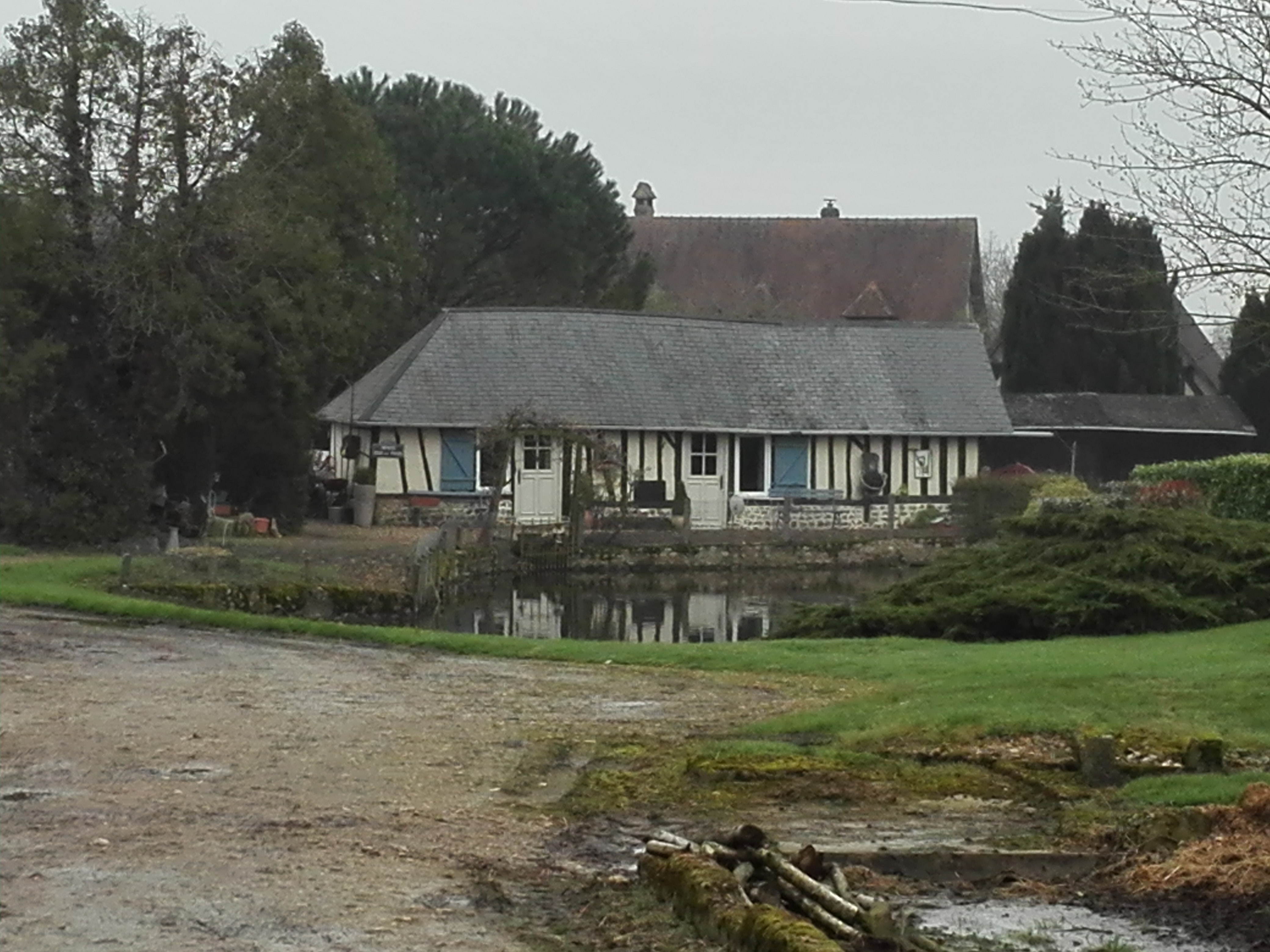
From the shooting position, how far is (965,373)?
48.6 m

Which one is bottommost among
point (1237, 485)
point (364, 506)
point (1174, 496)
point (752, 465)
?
point (364, 506)

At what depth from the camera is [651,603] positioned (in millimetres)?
32875

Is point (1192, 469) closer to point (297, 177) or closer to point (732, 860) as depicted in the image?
point (297, 177)

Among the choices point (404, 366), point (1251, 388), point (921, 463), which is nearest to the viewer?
point (404, 366)

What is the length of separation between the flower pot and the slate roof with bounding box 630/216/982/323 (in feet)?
78.9

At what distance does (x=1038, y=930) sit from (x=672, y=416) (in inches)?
1466

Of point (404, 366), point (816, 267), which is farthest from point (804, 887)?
point (816, 267)

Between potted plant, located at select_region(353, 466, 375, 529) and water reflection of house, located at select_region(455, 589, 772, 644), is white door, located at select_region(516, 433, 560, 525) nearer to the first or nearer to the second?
potted plant, located at select_region(353, 466, 375, 529)

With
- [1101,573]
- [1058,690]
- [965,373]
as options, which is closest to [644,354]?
[965,373]

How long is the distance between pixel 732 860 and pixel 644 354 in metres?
38.9

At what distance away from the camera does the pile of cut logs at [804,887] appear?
697 cm

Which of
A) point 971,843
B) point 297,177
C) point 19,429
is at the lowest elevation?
point 971,843

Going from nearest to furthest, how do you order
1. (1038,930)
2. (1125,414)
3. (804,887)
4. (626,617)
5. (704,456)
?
(804,887) → (1038,930) → (626,617) → (704,456) → (1125,414)

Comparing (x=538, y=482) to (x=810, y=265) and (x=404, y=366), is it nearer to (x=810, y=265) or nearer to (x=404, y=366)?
(x=404, y=366)
